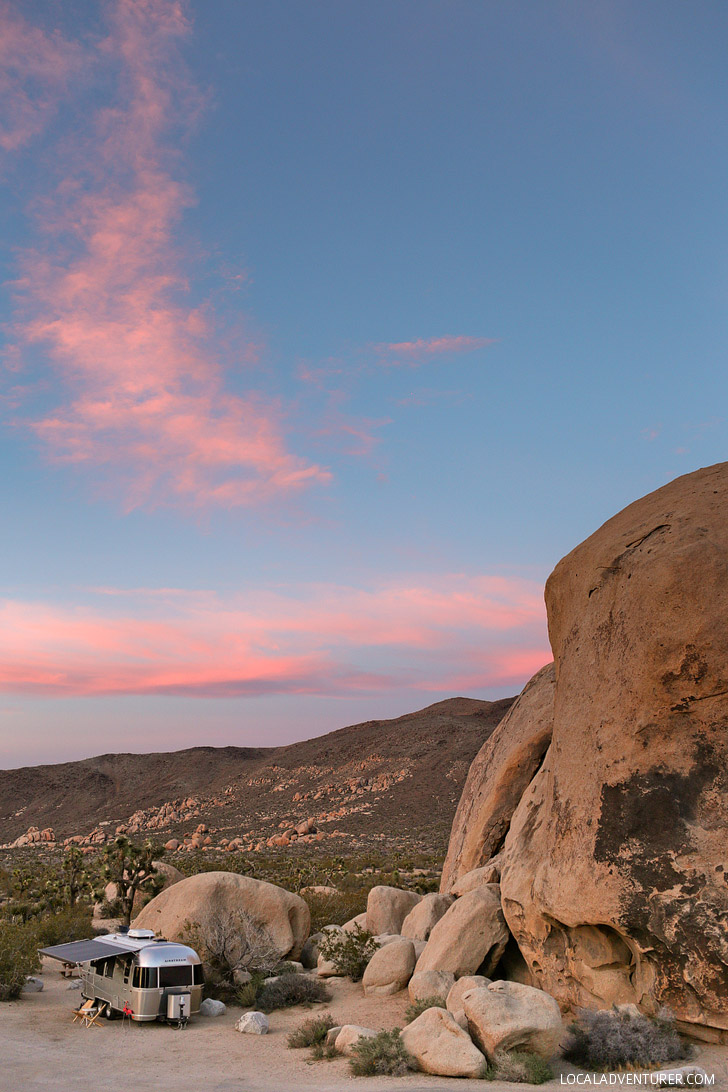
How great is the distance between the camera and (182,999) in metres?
15.2

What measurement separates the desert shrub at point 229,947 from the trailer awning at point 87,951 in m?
3.07

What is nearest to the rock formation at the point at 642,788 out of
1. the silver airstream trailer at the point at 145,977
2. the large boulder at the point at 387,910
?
the silver airstream trailer at the point at 145,977

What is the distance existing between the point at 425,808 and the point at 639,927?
58.9 m

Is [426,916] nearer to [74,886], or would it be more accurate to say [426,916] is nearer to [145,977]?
[145,977]

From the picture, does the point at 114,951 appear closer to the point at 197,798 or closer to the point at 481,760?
the point at 481,760

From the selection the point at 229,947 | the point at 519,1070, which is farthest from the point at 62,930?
the point at 519,1070

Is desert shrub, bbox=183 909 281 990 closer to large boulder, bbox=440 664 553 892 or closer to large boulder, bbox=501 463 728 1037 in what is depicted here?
large boulder, bbox=440 664 553 892

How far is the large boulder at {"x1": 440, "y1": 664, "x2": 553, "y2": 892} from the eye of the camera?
18766 mm

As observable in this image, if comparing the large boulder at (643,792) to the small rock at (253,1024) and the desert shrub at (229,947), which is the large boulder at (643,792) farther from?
the desert shrub at (229,947)

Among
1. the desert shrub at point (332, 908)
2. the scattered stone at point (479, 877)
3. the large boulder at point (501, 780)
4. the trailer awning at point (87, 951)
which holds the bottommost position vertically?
the desert shrub at point (332, 908)

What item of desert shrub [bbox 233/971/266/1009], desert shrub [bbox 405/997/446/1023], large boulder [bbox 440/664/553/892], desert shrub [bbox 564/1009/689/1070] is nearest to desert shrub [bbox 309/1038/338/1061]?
desert shrub [bbox 405/997/446/1023]

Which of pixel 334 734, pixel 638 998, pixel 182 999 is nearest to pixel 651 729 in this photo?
pixel 638 998

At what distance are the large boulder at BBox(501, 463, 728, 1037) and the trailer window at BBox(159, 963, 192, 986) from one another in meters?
6.36

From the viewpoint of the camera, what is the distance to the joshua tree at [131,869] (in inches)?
1067
